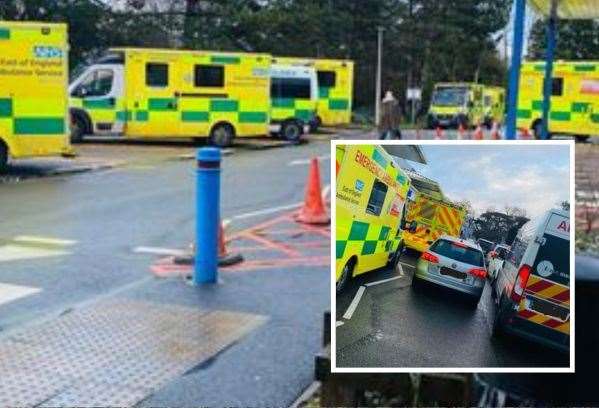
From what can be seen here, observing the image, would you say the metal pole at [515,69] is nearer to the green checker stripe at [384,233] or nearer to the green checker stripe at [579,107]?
the green checker stripe at [384,233]

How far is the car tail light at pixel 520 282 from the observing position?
2.51m

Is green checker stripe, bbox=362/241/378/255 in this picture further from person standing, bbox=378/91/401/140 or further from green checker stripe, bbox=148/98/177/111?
green checker stripe, bbox=148/98/177/111

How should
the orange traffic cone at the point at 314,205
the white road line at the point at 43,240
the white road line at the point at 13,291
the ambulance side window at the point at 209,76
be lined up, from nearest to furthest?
1. the white road line at the point at 13,291
2. the white road line at the point at 43,240
3. the orange traffic cone at the point at 314,205
4. the ambulance side window at the point at 209,76

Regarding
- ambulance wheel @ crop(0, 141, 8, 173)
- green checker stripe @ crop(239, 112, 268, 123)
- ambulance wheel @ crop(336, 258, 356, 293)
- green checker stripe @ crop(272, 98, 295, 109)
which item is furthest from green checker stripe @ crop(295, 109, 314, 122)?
ambulance wheel @ crop(336, 258, 356, 293)

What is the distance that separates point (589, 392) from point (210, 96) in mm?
19711

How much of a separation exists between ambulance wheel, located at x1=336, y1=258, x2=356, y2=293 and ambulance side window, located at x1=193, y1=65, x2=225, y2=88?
2022 centimetres

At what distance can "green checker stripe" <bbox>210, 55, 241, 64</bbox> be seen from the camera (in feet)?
73.8

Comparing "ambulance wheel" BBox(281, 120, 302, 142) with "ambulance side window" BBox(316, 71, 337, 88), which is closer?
"ambulance wheel" BBox(281, 120, 302, 142)

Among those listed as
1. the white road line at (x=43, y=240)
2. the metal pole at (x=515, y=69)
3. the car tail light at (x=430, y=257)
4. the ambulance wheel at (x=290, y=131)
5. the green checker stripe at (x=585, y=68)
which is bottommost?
the white road line at (x=43, y=240)

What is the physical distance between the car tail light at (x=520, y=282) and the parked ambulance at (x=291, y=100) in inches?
971

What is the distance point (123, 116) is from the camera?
74.0 ft

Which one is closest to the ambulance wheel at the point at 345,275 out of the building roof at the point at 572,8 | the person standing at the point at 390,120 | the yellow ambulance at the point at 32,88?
the building roof at the point at 572,8

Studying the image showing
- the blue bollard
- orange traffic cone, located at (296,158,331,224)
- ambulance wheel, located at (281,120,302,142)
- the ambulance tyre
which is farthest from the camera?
ambulance wheel, located at (281,120,302,142)

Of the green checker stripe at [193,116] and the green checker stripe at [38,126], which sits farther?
the green checker stripe at [193,116]
